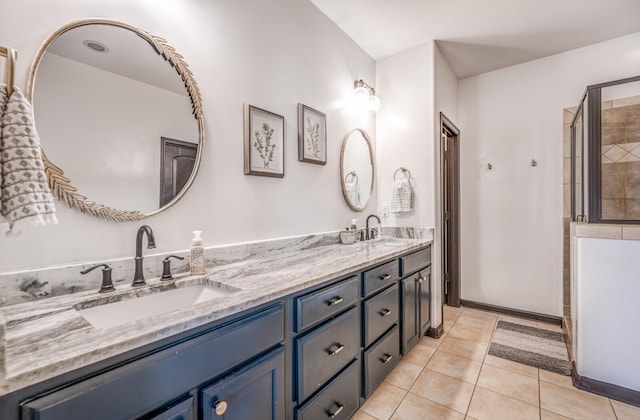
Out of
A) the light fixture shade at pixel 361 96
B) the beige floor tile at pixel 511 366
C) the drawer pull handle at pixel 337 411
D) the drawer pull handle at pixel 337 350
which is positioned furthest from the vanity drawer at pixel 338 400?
the light fixture shade at pixel 361 96

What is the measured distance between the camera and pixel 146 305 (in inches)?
44.2

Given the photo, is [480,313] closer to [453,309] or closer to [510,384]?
[453,309]

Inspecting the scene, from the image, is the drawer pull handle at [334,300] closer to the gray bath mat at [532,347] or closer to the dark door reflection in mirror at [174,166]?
the dark door reflection in mirror at [174,166]

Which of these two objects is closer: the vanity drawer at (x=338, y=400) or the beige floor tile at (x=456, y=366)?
the vanity drawer at (x=338, y=400)

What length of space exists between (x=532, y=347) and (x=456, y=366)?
0.83 metres

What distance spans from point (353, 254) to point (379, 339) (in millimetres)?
546

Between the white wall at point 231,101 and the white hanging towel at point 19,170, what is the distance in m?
0.36

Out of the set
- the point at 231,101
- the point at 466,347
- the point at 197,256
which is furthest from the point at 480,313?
the point at 231,101

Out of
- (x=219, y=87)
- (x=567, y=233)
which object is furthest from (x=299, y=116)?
(x=567, y=233)

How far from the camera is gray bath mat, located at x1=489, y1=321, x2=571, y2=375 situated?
86.7 inches

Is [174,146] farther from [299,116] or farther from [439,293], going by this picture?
[439,293]

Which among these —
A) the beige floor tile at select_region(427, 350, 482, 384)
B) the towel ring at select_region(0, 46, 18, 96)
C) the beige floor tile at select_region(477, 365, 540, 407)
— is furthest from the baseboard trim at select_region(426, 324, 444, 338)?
the towel ring at select_region(0, 46, 18, 96)

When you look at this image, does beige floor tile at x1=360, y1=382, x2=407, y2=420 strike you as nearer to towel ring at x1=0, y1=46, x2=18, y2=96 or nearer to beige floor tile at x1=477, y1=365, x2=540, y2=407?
beige floor tile at x1=477, y1=365, x2=540, y2=407

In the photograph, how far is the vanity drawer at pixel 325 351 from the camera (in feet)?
3.95
